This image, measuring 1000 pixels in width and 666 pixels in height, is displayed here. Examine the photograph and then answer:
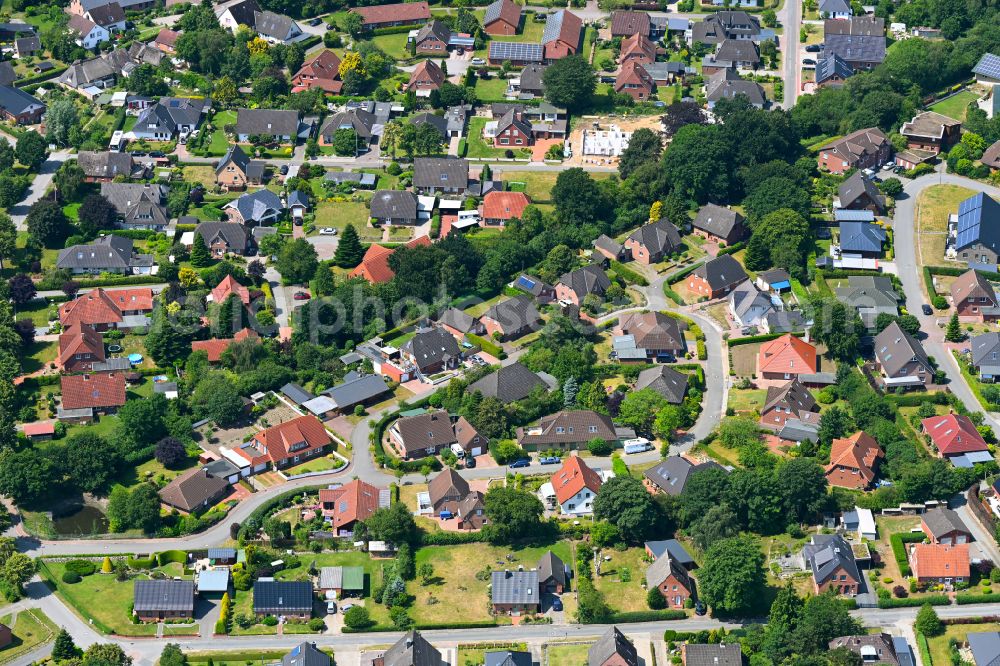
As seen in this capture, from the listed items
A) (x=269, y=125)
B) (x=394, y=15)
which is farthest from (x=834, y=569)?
(x=394, y=15)

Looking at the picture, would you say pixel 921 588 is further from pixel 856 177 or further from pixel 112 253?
pixel 112 253

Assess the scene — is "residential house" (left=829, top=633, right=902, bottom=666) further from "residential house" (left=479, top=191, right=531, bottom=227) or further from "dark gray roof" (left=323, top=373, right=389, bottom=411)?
"residential house" (left=479, top=191, right=531, bottom=227)

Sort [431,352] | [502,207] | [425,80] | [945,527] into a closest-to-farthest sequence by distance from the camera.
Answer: [945,527]
[431,352]
[502,207]
[425,80]

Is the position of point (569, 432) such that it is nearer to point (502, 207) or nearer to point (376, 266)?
point (376, 266)

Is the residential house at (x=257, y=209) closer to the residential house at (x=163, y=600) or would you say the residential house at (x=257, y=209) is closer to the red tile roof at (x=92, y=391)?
the red tile roof at (x=92, y=391)

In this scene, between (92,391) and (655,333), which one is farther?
(655,333)

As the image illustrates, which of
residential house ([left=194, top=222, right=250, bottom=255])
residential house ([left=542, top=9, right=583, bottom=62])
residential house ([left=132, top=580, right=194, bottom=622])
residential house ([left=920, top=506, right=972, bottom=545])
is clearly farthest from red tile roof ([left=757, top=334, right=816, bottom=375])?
residential house ([left=542, top=9, right=583, bottom=62])

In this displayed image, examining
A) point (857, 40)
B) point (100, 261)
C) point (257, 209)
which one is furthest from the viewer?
point (857, 40)

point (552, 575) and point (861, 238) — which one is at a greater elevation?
point (861, 238)
